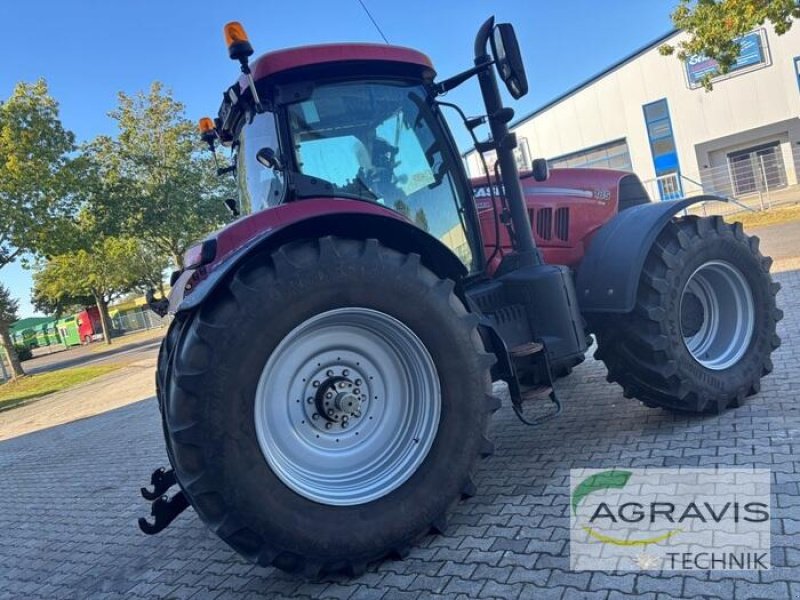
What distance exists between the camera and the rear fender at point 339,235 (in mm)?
2859

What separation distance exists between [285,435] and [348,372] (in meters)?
0.43

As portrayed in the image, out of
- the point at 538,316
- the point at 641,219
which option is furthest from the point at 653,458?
the point at 641,219

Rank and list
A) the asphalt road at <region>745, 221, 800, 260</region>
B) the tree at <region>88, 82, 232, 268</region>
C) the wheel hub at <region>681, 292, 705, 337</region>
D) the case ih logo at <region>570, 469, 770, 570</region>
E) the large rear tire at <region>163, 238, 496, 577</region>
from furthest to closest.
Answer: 1. the tree at <region>88, 82, 232, 268</region>
2. the asphalt road at <region>745, 221, 800, 260</region>
3. the wheel hub at <region>681, 292, 705, 337</region>
4. the large rear tire at <region>163, 238, 496, 577</region>
5. the case ih logo at <region>570, 469, 770, 570</region>

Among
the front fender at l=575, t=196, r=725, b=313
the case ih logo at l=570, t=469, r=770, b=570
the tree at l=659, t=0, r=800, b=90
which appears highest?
the tree at l=659, t=0, r=800, b=90

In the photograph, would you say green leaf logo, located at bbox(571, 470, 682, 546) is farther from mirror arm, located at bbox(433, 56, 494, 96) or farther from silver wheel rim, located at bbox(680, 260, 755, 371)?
mirror arm, located at bbox(433, 56, 494, 96)

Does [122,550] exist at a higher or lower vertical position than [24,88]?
lower

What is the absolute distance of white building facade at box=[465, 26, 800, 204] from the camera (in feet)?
89.8

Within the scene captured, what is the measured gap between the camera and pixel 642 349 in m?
3.94

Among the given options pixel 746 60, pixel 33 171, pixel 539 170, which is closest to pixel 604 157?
pixel 746 60

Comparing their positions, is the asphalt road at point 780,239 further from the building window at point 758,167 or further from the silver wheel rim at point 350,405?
the building window at point 758,167

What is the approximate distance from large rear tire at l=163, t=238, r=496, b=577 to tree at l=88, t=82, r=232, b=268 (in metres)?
21.7

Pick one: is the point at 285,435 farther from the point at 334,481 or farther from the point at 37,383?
the point at 37,383

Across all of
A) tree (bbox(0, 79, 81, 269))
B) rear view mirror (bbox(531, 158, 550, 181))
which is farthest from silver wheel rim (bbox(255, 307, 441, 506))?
tree (bbox(0, 79, 81, 269))

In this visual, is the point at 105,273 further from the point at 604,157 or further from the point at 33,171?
the point at 604,157
